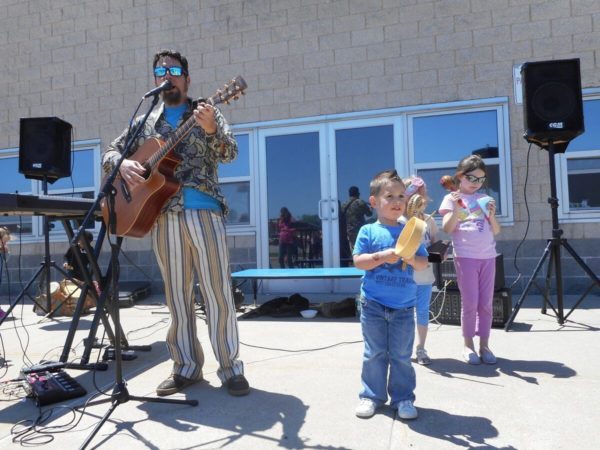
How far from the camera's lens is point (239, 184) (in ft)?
23.6

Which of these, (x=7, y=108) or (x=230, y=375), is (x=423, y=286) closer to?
(x=230, y=375)

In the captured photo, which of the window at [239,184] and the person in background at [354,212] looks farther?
the window at [239,184]

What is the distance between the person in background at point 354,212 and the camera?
6578 mm

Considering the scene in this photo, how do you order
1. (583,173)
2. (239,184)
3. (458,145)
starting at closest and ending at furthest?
(583,173), (458,145), (239,184)

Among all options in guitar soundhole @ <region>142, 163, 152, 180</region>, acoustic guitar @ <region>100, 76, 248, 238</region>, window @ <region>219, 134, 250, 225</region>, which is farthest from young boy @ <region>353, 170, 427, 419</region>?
window @ <region>219, 134, 250, 225</region>

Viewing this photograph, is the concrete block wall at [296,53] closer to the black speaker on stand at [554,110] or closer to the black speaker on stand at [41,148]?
the black speaker on stand at [554,110]

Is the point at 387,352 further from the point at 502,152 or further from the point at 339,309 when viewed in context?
the point at 502,152

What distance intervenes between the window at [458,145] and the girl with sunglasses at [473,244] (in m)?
3.05

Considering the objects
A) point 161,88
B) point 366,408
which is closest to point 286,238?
point 161,88

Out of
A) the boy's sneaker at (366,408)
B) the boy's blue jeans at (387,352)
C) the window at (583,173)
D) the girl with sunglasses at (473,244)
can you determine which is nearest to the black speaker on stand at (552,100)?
the girl with sunglasses at (473,244)

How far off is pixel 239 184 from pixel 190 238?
4.54m

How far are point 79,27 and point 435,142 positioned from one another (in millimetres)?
5982

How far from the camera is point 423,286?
10.8 feet

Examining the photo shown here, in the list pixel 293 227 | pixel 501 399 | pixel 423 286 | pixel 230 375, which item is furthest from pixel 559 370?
pixel 293 227
